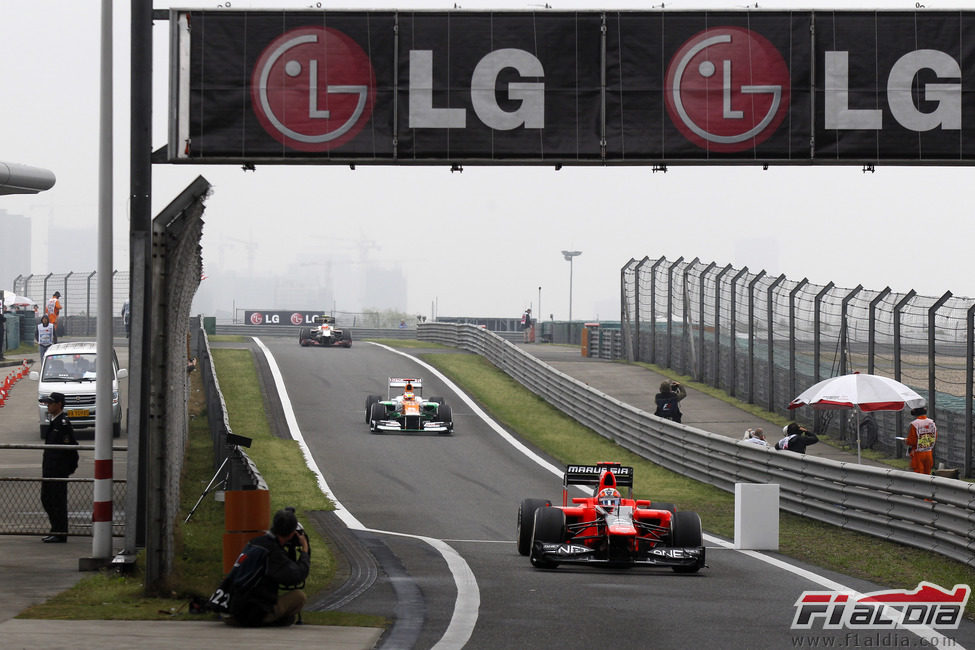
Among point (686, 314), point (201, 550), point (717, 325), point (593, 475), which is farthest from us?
point (686, 314)

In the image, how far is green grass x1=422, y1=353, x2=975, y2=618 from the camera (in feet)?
43.0

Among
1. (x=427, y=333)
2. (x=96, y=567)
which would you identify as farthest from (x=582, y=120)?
(x=427, y=333)

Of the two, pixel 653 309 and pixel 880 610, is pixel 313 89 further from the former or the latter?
pixel 653 309

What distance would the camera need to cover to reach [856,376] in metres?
18.3

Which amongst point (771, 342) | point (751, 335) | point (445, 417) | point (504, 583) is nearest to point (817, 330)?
point (771, 342)

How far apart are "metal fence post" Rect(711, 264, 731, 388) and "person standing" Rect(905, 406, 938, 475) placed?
1281cm

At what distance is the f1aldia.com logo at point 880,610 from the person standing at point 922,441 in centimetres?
703

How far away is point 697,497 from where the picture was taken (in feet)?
64.9

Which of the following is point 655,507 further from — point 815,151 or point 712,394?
point 712,394

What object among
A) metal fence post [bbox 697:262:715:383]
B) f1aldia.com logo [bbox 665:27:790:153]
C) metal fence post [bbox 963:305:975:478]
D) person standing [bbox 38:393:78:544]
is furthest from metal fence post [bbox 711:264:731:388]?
person standing [bbox 38:393:78:544]

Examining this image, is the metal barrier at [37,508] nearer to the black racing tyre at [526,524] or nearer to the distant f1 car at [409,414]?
the black racing tyre at [526,524]

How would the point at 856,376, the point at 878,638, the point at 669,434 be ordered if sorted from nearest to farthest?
1. the point at 878,638
2. the point at 856,376
3. the point at 669,434

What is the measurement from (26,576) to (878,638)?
7077 millimetres

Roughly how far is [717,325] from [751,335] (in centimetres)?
249
